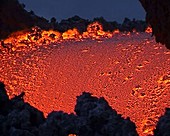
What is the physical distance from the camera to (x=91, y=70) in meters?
18.8

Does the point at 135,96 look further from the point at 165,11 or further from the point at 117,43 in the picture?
the point at 165,11

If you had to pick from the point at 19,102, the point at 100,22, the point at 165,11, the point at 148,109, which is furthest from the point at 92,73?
the point at 165,11

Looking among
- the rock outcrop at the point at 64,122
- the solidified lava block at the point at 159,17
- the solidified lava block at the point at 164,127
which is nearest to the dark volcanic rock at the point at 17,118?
the rock outcrop at the point at 64,122

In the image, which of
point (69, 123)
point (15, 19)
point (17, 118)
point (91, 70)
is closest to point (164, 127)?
point (69, 123)

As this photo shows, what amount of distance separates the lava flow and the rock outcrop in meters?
2.47

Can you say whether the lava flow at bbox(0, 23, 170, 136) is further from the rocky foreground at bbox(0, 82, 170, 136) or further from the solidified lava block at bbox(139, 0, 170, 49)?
the solidified lava block at bbox(139, 0, 170, 49)

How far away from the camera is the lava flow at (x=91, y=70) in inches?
614

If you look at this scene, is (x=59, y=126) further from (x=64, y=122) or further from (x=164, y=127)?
(x=164, y=127)

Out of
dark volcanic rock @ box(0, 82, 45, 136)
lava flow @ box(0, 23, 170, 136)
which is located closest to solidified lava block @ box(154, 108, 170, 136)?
dark volcanic rock @ box(0, 82, 45, 136)

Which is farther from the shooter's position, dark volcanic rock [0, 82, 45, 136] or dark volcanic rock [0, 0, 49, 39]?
dark volcanic rock [0, 0, 49, 39]

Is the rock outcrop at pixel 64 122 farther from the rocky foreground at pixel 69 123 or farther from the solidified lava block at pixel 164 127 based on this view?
the solidified lava block at pixel 164 127

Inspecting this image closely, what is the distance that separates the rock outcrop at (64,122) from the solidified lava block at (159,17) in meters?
3.51

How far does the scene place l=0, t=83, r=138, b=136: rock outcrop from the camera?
32.9 ft

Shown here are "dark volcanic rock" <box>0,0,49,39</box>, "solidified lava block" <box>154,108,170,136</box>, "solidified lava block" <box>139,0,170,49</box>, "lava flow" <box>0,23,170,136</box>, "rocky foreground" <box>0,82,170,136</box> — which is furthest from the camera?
"dark volcanic rock" <box>0,0,49,39</box>
